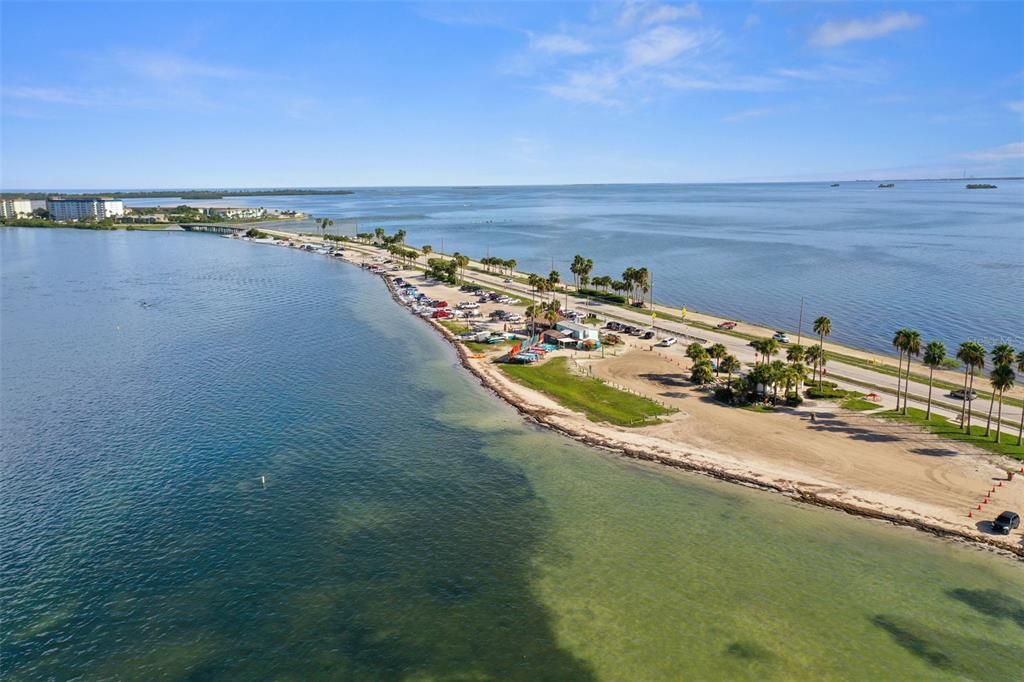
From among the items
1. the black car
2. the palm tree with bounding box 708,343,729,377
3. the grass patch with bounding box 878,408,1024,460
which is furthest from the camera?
the palm tree with bounding box 708,343,729,377

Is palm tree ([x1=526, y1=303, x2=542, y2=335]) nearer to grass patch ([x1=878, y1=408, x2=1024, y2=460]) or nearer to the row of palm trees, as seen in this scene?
the row of palm trees

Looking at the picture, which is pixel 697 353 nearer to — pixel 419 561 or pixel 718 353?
pixel 718 353

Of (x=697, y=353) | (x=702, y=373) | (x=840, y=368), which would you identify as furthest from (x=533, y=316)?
(x=840, y=368)

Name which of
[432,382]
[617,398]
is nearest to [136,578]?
[432,382]

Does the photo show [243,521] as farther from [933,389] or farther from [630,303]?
[630,303]

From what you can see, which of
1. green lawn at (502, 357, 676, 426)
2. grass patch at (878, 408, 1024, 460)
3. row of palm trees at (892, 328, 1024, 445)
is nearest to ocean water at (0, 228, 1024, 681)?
green lawn at (502, 357, 676, 426)

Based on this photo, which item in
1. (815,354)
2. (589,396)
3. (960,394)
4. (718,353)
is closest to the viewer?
(960,394)
